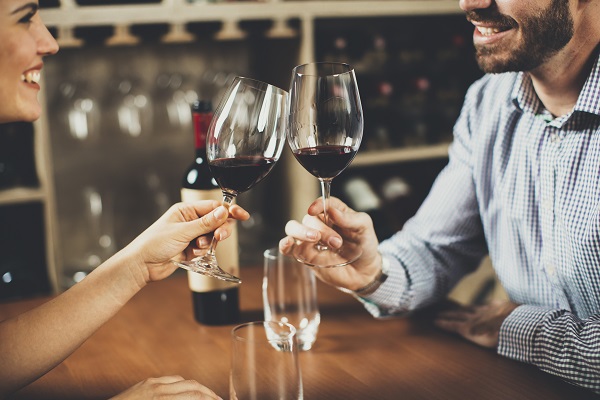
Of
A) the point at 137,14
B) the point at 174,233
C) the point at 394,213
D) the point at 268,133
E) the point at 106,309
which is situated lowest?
the point at 394,213

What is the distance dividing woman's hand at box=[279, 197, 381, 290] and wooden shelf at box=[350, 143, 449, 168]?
43.0 inches

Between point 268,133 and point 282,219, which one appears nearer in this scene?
point 268,133

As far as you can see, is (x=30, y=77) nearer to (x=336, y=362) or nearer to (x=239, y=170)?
(x=239, y=170)

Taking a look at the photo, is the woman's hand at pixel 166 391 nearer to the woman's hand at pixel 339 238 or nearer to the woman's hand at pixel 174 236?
the woman's hand at pixel 174 236

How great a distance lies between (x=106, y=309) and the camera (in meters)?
0.97

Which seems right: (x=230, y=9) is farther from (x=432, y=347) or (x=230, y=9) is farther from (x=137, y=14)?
(x=432, y=347)

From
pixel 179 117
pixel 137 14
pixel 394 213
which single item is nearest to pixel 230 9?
pixel 137 14

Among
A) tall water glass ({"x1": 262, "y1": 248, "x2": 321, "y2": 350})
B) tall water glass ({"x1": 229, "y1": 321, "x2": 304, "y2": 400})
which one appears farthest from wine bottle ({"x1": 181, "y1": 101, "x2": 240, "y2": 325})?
tall water glass ({"x1": 229, "y1": 321, "x2": 304, "y2": 400})

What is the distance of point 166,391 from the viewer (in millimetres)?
867

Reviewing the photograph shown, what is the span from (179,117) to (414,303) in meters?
1.40

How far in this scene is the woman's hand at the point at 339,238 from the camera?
1.12 meters

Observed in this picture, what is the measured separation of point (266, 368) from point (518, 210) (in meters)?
0.82

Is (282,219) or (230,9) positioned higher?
(230,9)

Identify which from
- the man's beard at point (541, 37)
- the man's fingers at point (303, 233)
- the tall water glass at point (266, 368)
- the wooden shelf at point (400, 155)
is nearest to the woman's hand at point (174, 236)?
the man's fingers at point (303, 233)
